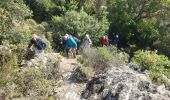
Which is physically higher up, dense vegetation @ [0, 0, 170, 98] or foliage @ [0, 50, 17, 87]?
foliage @ [0, 50, 17, 87]

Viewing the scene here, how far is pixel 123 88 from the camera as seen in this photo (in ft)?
46.1

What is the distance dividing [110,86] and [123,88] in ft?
2.13

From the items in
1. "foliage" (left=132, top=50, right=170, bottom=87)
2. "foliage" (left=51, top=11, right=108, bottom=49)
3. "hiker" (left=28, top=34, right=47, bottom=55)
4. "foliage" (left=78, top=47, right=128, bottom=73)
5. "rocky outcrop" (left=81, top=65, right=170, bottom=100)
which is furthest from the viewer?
"foliage" (left=51, top=11, right=108, bottom=49)

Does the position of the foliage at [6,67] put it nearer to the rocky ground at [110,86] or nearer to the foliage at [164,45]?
the rocky ground at [110,86]

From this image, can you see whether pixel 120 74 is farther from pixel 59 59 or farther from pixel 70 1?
pixel 70 1

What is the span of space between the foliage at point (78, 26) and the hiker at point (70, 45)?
11.5 feet

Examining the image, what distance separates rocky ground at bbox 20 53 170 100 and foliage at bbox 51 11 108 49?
7595 millimetres

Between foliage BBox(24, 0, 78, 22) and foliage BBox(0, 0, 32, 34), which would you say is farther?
foliage BBox(24, 0, 78, 22)

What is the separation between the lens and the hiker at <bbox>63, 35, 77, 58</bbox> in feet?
68.5

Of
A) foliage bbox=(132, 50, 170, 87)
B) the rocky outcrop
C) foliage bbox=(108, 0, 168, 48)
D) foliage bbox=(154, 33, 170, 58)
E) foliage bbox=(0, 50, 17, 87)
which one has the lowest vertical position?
foliage bbox=(154, 33, 170, 58)

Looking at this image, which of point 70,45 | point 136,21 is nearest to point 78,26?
point 70,45

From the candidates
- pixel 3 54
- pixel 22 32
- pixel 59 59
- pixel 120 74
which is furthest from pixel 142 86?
pixel 22 32

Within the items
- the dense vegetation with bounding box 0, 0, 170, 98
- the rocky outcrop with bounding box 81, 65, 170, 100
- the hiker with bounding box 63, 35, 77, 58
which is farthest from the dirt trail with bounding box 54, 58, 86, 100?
the dense vegetation with bounding box 0, 0, 170, 98

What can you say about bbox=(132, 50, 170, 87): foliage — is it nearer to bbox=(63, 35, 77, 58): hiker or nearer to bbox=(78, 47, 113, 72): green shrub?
bbox=(78, 47, 113, 72): green shrub
